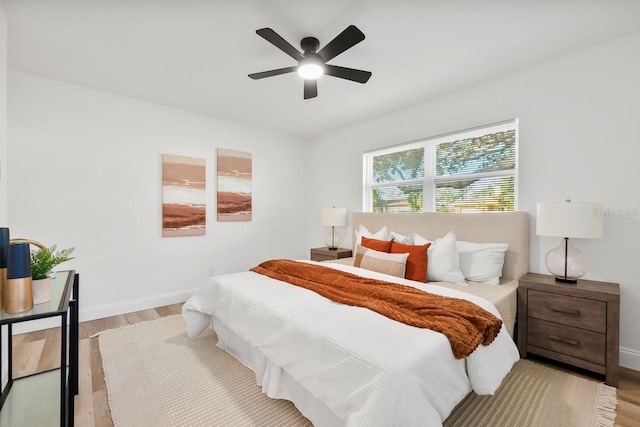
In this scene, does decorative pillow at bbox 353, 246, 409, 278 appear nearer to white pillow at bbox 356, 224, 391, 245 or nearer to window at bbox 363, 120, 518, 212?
white pillow at bbox 356, 224, 391, 245

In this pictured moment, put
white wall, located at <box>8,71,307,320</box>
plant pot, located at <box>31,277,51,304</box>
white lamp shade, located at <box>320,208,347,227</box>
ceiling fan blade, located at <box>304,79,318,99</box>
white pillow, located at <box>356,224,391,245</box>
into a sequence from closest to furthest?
1. plant pot, located at <box>31,277,51,304</box>
2. ceiling fan blade, located at <box>304,79,318,99</box>
3. white wall, located at <box>8,71,307,320</box>
4. white pillow, located at <box>356,224,391,245</box>
5. white lamp shade, located at <box>320,208,347,227</box>

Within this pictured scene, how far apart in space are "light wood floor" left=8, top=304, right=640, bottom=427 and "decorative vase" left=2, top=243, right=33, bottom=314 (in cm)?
91

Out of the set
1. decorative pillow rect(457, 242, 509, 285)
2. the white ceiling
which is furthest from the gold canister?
decorative pillow rect(457, 242, 509, 285)

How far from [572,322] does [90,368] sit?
376 centimetres

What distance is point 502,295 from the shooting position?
2.26m

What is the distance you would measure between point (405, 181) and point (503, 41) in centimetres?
184

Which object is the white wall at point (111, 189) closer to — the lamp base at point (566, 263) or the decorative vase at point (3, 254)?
the decorative vase at point (3, 254)

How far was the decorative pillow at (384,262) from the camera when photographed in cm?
272

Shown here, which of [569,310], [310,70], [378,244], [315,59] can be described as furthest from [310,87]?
[569,310]

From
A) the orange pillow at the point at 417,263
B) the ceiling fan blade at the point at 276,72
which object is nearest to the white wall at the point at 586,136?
the orange pillow at the point at 417,263

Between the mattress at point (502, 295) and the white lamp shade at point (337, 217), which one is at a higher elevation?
the white lamp shade at point (337, 217)

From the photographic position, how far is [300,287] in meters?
2.33

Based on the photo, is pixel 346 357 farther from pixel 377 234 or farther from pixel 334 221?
pixel 334 221

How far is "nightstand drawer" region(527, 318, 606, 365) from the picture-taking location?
207cm
